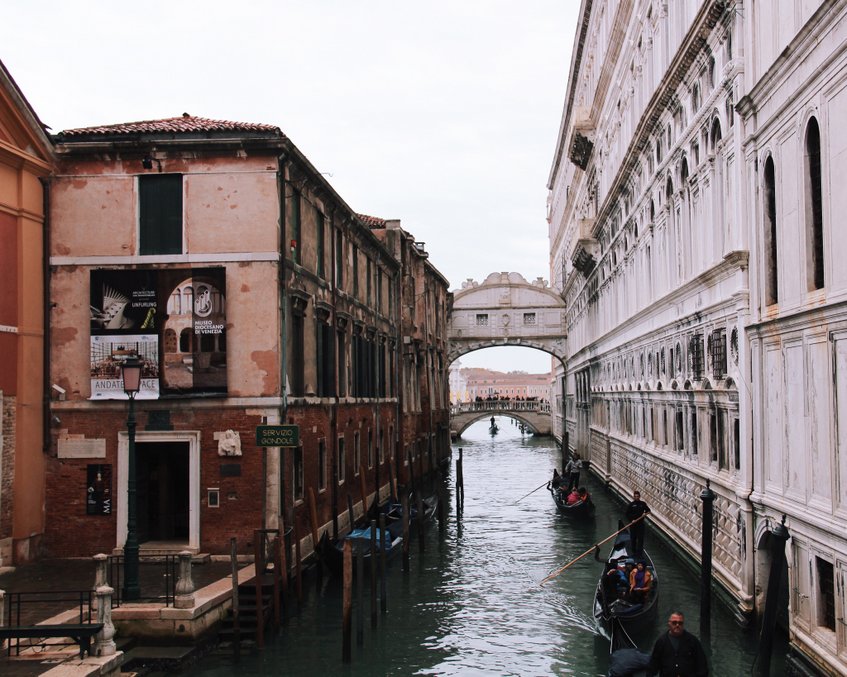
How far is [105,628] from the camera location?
10289 millimetres

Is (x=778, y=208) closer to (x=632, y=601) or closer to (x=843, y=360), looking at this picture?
(x=843, y=360)

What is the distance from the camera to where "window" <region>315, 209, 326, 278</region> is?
18.8 meters

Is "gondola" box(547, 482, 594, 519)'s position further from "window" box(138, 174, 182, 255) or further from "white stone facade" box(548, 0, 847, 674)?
"window" box(138, 174, 182, 255)

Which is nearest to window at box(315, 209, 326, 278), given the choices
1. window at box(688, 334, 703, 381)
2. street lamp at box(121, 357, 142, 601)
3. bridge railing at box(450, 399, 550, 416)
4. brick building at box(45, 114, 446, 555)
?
brick building at box(45, 114, 446, 555)

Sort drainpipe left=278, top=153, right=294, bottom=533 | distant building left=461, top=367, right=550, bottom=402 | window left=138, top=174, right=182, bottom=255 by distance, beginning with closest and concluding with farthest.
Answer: drainpipe left=278, top=153, right=294, bottom=533
window left=138, top=174, right=182, bottom=255
distant building left=461, top=367, right=550, bottom=402

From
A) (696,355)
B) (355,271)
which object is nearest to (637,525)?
(696,355)

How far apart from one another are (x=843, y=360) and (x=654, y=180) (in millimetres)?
10772

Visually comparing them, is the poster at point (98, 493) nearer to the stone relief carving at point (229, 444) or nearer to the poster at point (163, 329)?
the poster at point (163, 329)

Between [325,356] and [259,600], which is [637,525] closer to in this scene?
[325,356]

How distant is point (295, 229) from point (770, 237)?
8357mm

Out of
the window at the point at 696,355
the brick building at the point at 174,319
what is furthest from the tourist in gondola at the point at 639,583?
the brick building at the point at 174,319

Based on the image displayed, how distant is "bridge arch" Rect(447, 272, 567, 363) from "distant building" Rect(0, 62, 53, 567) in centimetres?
3839

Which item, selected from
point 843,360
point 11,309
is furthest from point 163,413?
point 843,360

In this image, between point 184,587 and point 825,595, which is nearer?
point 825,595
